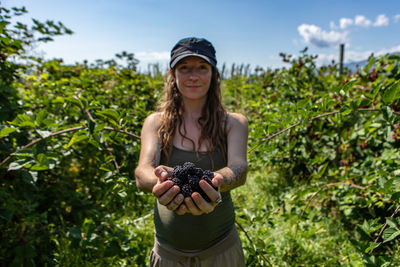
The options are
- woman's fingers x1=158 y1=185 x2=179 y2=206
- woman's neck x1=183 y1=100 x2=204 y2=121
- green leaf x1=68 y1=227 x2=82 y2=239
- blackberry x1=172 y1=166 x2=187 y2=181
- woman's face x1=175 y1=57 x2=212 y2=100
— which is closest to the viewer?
woman's fingers x1=158 y1=185 x2=179 y2=206

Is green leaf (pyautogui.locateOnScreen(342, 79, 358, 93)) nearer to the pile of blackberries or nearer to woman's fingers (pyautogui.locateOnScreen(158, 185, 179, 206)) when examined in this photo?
the pile of blackberries

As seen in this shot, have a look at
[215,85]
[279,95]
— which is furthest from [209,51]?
[279,95]

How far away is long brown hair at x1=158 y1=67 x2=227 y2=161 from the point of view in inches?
54.9

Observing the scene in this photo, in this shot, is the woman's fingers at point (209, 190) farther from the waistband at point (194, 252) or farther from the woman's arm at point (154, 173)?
the waistband at point (194, 252)

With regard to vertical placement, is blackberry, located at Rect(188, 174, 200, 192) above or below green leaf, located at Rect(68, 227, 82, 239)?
above

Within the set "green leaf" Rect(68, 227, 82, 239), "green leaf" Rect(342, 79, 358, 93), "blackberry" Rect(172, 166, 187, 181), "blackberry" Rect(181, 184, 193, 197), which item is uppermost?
"green leaf" Rect(342, 79, 358, 93)

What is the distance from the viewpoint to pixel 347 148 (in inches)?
111

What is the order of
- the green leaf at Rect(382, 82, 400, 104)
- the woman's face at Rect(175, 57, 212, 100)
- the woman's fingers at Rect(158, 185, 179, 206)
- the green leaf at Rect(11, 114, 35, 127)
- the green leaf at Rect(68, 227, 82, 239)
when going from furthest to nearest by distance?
the green leaf at Rect(68, 227, 82, 239) < the woman's face at Rect(175, 57, 212, 100) < the green leaf at Rect(11, 114, 35, 127) < the green leaf at Rect(382, 82, 400, 104) < the woman's fingers at Rect(158, 185, 179, 206)

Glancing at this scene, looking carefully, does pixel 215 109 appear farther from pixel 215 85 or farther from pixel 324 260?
pixel 324 260

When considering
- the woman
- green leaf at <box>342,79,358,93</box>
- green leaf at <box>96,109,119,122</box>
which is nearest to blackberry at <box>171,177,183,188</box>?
the woman

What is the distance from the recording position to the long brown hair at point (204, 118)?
54.9 inches

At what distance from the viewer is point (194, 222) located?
1.30 meters

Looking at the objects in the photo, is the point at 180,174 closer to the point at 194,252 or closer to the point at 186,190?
the point at 186,190

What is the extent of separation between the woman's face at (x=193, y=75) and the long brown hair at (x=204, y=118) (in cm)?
12
